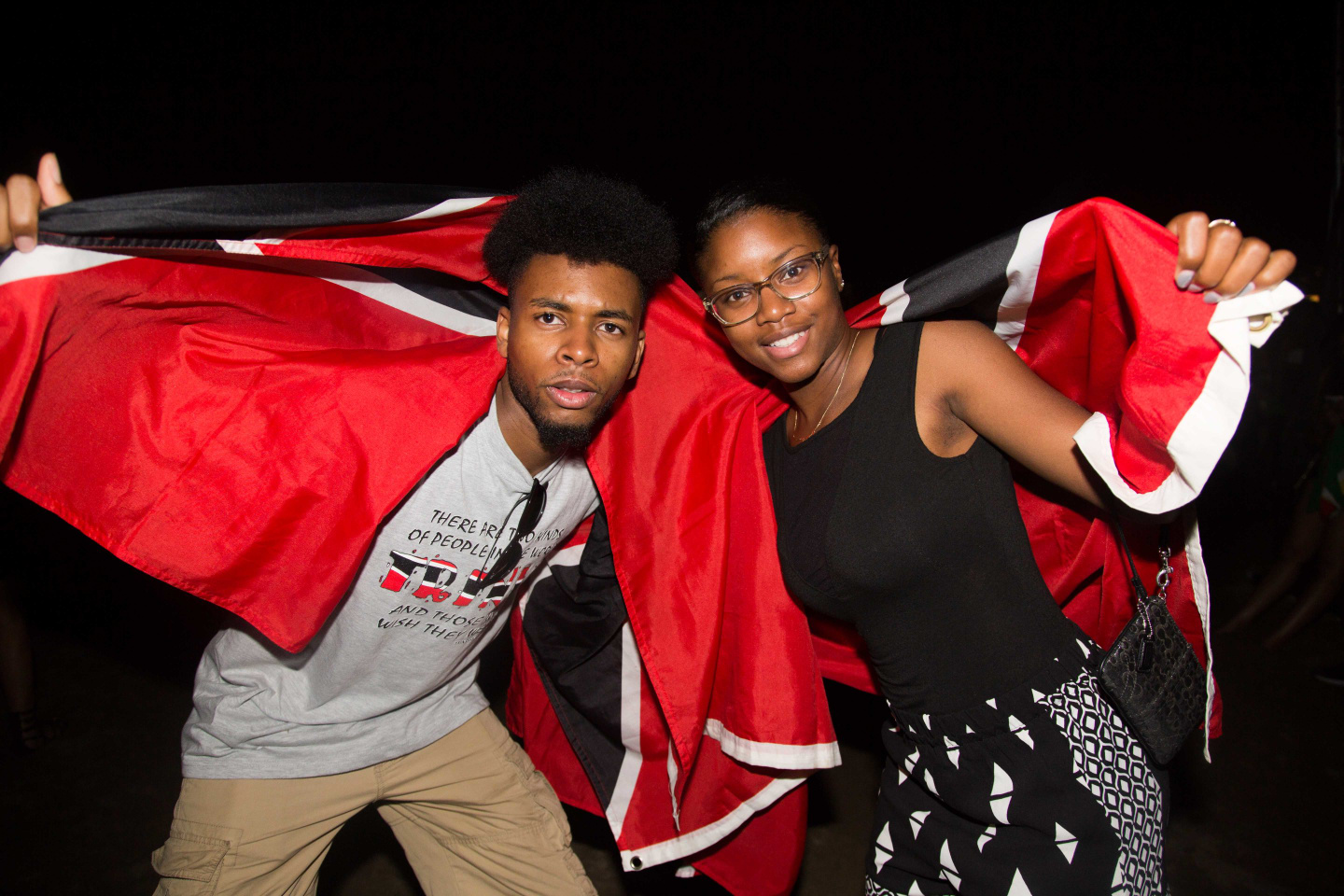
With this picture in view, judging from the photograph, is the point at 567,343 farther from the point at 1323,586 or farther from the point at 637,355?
the point at 1323,586

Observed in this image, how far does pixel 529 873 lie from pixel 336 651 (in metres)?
0.76

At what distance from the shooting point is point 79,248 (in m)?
1.19

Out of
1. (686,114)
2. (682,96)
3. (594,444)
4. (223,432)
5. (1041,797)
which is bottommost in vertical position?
(1041,797)

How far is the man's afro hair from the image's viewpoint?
150cm

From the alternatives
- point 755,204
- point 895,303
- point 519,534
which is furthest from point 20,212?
point 895,303

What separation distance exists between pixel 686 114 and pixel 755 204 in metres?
3.41

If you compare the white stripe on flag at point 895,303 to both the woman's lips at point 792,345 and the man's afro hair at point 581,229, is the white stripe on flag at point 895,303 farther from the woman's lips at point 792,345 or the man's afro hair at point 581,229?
the man's afro hair at point 581,229

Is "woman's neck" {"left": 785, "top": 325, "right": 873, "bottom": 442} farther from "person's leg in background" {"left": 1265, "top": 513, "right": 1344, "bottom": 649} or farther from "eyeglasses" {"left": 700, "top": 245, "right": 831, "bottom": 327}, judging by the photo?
"person's leg in background" {"left": 1265, "top": 513, "right": 1344, "bottom": 649}

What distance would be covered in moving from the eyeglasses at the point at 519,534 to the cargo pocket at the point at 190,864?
767 millimetres

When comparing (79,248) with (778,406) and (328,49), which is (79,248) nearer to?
(778,406)

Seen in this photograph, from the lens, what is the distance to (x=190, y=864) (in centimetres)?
147

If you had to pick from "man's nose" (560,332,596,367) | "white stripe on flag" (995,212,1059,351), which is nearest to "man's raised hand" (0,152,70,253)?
"man's nose" (560,332,596,367)

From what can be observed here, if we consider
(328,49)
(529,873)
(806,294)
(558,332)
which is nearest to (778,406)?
(806,294)

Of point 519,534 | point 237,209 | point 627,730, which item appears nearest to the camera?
point 237,209
